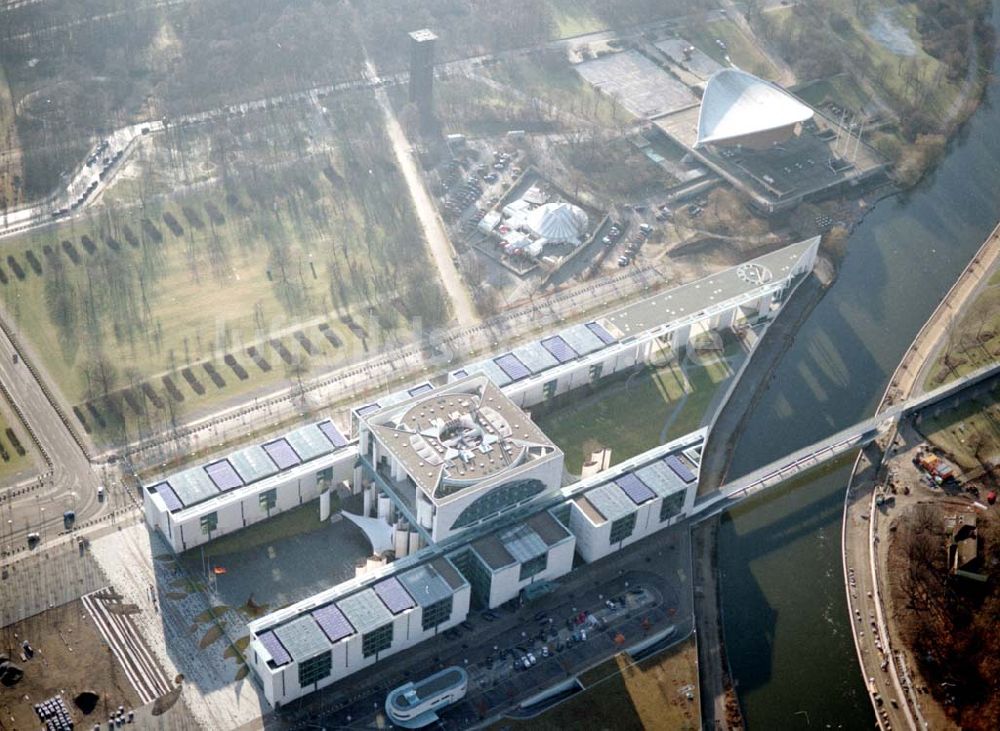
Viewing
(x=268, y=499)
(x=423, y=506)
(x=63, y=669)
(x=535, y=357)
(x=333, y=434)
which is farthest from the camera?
(x=535, y=357)

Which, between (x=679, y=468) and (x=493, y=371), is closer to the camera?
(x=679, y=468)

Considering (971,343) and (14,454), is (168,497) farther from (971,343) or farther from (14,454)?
(971,343)

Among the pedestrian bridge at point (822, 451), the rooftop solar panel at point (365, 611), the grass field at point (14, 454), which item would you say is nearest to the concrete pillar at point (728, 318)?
the pedestrian bridge at point (822, 451)

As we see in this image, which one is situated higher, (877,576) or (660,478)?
(660,478)

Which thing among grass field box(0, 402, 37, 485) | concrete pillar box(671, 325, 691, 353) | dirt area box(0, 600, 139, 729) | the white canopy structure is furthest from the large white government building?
the white canopy structure

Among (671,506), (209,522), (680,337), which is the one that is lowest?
(671,506)

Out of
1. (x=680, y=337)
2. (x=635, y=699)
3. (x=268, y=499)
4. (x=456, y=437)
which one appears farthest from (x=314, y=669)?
(x=680, y=337)
